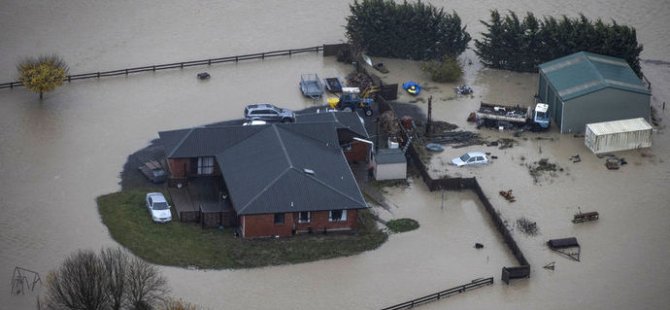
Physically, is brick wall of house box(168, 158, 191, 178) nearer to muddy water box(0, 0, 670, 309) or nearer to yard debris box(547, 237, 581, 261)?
muddy water box(0, 0, 670, 309)

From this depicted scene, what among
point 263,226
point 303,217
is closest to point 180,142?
point 263,226

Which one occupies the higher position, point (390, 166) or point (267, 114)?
point (267, 114)

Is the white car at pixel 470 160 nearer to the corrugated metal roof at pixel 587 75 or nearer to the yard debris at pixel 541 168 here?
the yard debris at pixel 541 168

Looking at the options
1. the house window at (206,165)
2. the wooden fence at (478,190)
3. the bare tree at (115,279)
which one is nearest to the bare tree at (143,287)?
the bare tree at (115,279)

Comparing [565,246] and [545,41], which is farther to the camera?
[545,41]

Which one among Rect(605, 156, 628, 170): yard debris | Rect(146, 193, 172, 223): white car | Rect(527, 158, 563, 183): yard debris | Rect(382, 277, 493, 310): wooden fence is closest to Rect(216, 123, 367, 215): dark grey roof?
Rect(146, 193, 172, 223): white car

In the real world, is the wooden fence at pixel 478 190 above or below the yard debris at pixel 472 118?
below

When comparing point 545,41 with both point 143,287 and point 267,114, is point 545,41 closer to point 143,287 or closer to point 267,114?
point 267,114
